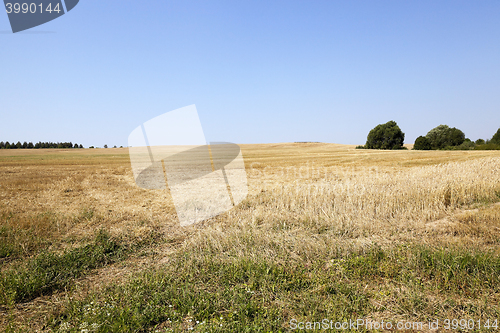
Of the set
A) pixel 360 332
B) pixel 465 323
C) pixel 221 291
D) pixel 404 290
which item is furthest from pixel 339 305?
pixel 221 291

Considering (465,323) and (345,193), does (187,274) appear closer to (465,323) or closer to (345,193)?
(465,323)

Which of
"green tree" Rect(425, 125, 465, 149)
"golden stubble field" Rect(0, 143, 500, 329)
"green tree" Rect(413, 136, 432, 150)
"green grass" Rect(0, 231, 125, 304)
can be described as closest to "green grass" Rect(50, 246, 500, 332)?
"golden stubble field" Rect(0, 143, 500, 329)

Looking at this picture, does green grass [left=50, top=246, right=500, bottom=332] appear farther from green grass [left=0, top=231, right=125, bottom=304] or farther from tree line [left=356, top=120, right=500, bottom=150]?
tree line [left=356, top=120, right=500, bottom=150]

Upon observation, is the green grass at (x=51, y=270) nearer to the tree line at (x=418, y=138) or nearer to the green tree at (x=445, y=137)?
the tree line at (x=418, y=138)

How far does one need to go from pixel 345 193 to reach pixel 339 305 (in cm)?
682

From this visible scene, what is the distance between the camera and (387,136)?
74375 mm

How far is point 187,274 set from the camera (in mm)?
5199

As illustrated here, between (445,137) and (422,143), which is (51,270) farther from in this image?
(445,137)

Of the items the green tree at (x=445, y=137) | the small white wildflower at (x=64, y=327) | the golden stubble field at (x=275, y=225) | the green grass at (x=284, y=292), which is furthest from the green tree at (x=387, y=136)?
the small white wildflower at (x=64, y=327)
